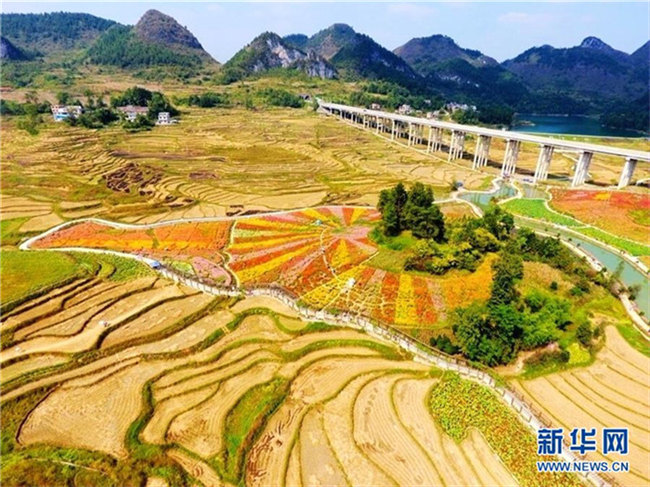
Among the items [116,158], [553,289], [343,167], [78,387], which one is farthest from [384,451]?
[116,158]

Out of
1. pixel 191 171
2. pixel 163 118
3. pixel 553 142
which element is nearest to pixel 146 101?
pixel 163 118

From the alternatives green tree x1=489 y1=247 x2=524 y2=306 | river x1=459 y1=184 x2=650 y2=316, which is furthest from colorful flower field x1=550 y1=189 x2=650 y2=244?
green tree x1=489 y1=247 x2=524 y2=306

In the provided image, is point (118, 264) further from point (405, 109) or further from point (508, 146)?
point (405, 109)

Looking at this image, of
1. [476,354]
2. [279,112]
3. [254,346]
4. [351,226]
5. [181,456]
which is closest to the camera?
[181,456]

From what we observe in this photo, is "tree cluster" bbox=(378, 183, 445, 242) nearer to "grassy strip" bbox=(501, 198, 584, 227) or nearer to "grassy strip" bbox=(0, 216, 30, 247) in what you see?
"grassy strip" bbox=(501, 198, 584, 227)

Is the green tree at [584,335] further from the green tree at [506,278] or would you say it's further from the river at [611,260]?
the river at [611,260]

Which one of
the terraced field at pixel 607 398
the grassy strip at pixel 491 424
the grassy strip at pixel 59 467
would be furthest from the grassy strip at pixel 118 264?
the terraced field at pixel 607 398

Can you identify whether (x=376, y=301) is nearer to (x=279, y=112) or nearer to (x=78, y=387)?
(x=78, y=387)
